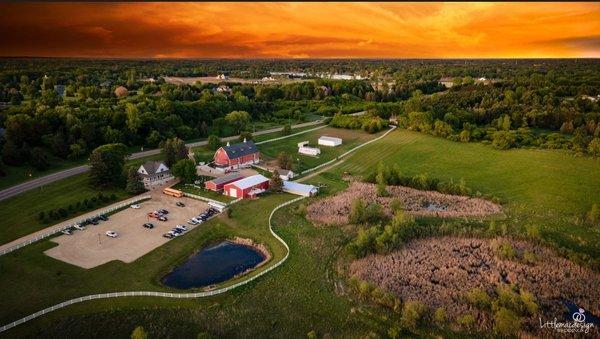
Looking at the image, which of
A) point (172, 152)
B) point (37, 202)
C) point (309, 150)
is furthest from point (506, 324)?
point (37, 202)

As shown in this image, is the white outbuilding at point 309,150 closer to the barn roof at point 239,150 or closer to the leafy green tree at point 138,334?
the barn roof at point 239,150

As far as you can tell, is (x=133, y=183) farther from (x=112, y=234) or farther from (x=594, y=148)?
(x=594, y=148)

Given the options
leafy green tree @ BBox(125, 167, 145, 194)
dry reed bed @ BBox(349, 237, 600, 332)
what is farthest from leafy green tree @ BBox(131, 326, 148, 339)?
leafy green tree @ BBox(125, 167, 145, 194)

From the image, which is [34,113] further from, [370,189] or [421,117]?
[421,117]

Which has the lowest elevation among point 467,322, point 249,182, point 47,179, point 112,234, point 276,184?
point 467,322

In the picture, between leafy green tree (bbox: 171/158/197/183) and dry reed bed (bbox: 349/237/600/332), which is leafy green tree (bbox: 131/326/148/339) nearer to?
dry reed bed (bbox: 349/237/600/332)
